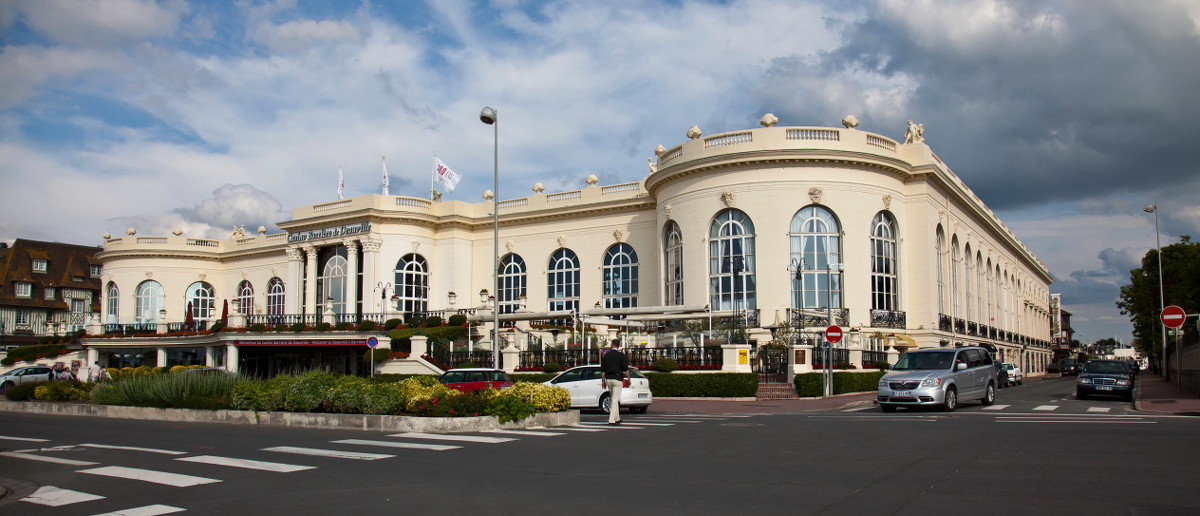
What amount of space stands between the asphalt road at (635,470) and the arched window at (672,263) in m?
28.9

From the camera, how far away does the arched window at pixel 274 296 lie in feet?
210

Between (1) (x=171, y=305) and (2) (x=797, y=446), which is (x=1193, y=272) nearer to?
(2) (x=797, y=446)

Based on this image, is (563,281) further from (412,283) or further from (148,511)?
(148,511)

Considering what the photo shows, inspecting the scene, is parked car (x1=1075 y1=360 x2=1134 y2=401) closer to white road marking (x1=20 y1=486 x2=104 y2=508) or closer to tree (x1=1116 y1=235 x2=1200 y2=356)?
tree (x1=1116 y1=235 x2=1200 y2=356)

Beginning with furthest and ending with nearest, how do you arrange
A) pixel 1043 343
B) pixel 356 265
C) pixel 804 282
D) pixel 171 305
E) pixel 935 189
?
pixel 1043 343 → pixel 171 305 → pixel 356 265 → pixel 935 189 → pixel 804 282

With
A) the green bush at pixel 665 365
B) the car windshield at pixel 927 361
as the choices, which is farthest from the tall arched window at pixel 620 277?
the car windshield at pixel 927 361

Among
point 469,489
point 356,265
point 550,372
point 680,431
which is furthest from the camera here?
point 356,265

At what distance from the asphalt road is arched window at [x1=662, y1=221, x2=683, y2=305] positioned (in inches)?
1139

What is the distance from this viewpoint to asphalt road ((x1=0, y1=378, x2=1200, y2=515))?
28.5ft

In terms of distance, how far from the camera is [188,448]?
13.9 meters

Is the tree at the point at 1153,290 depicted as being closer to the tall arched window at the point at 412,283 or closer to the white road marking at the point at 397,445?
the tall arched window at the point at 412,283

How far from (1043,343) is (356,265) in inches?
2706

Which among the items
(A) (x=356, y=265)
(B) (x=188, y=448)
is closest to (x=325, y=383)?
(B) (x=188, y=448)

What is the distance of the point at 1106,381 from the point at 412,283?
3754 cm
